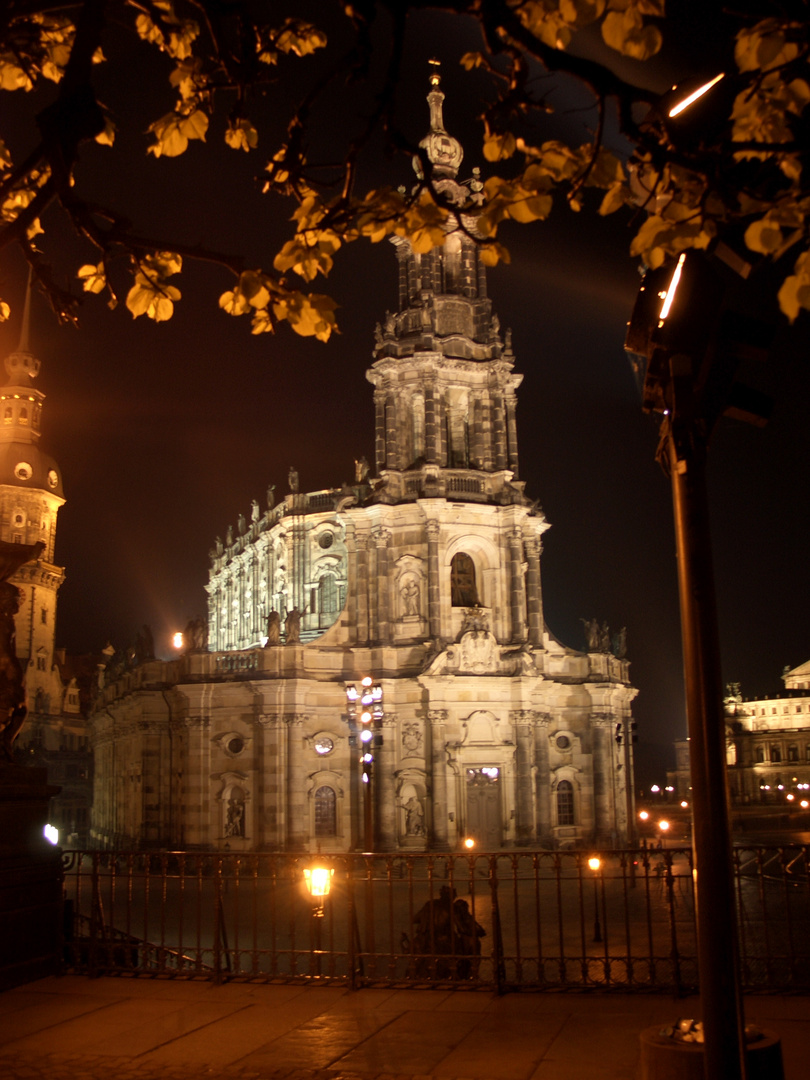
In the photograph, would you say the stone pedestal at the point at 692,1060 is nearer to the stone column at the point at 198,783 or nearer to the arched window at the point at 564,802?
the stone column at the point at 198,783

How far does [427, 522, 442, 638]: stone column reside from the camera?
130 ft

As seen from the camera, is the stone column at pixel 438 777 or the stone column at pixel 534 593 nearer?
the stone column at pixel 438 777

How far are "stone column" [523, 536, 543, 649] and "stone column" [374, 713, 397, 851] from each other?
740 cm

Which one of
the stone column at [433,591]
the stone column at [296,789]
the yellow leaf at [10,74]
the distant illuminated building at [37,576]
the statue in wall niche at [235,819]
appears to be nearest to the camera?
the yellow leaf at [10,74]

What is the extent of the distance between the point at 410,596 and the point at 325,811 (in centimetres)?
936

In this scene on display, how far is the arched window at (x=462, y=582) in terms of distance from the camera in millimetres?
41375

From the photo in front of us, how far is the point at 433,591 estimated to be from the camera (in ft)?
130

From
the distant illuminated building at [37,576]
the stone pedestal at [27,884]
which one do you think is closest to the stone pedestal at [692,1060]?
the stone pedestal at [27,884]

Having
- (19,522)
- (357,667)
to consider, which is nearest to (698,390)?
A: (357,667)

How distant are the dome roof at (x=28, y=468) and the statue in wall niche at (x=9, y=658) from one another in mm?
67427

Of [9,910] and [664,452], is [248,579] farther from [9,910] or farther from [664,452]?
[664,452]

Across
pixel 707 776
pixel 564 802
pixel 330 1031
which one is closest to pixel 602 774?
pixel 564 802

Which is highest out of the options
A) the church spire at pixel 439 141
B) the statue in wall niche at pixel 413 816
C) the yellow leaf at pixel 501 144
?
the church spire at pixel 439 141

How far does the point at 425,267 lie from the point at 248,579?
22.9 meters
